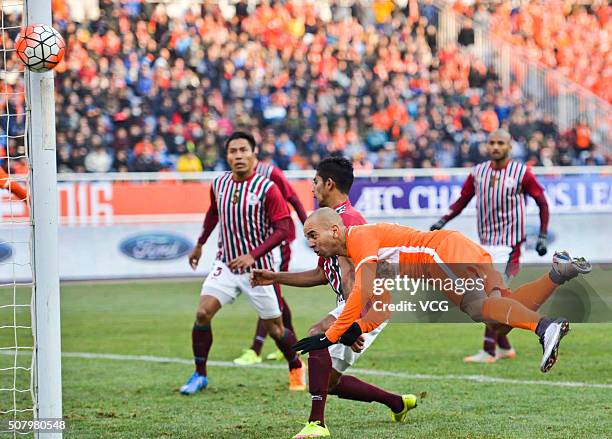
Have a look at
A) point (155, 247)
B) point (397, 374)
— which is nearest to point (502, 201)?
point (397, 374)

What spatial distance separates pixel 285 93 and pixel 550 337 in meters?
19.1

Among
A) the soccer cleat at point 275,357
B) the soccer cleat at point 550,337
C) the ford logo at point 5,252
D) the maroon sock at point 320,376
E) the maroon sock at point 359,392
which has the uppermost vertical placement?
the soccer cleat at point 550,337

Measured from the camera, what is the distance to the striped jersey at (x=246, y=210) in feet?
30.2

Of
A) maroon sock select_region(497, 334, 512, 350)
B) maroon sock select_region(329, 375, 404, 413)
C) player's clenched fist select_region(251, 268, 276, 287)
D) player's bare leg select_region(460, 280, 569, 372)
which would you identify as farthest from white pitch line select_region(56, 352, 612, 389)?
player's clenched fist select_region(251, 268, 276, 287)

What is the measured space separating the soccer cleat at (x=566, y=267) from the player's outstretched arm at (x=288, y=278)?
1511 mm

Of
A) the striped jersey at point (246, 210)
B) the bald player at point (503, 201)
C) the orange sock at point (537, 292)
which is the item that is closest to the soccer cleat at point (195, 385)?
the striped jersey at point (246, 210)

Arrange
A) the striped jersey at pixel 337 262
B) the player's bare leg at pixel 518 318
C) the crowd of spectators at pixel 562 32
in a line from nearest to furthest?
1. the player's bare leg at pixel 518 318
2. the striped jersey at pixel 337 262
3. the crowd of spectators at pixel 562 32

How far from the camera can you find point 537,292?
23.2 ft

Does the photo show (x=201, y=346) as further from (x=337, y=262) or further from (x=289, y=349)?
(x=337, y=262)

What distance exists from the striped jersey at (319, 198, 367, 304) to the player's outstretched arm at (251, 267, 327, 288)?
0.37 ft

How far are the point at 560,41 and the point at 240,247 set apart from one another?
22.2 m

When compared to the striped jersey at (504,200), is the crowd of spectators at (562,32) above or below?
above

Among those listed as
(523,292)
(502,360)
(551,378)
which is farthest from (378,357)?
(523,292)

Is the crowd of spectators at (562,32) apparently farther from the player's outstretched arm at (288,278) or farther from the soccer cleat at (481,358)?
the player's outstretched arm at (288,278)
